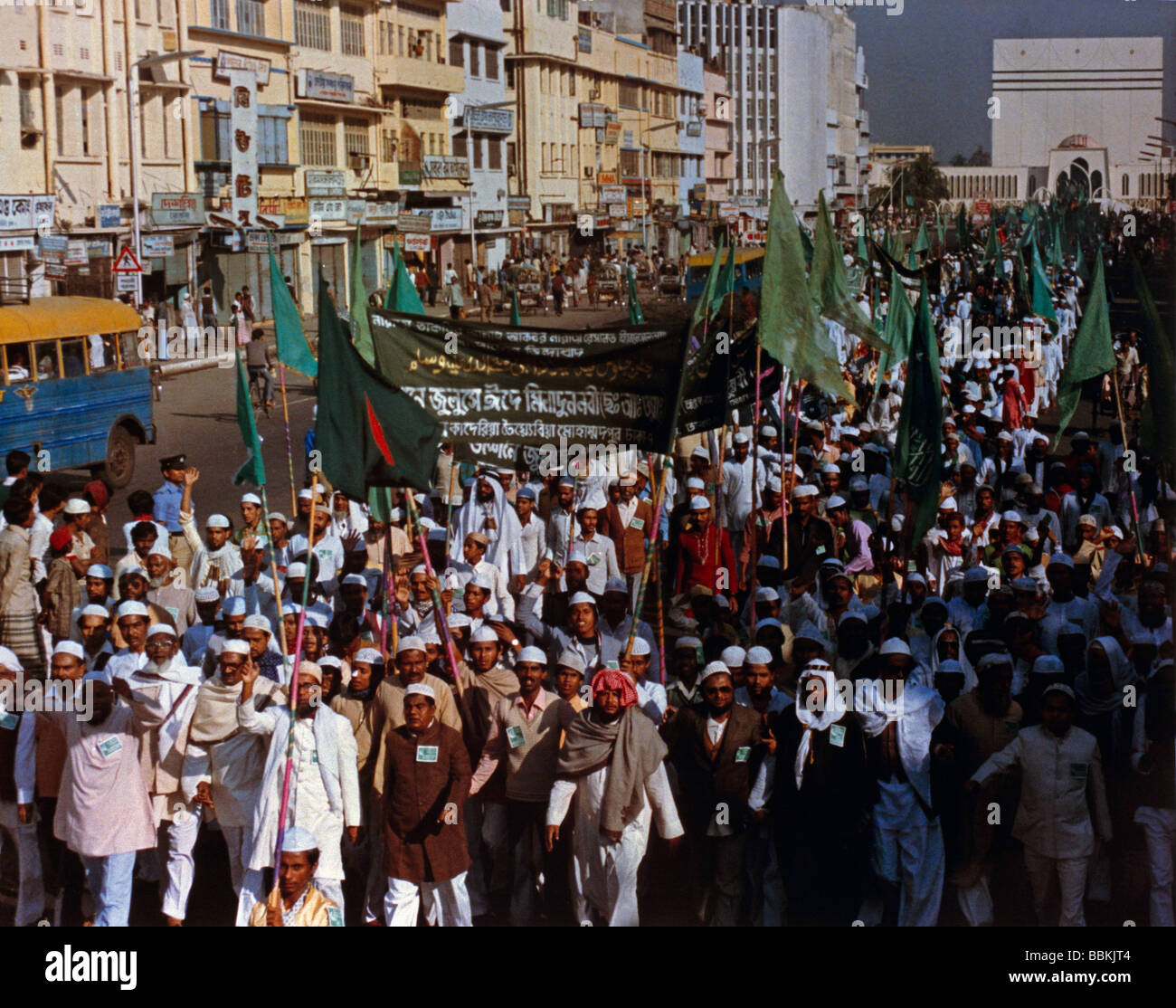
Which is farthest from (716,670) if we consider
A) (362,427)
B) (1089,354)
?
(1089,354)

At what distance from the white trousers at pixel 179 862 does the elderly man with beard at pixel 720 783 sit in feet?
6.78

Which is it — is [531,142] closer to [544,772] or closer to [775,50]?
[775,50]

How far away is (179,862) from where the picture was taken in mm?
7223

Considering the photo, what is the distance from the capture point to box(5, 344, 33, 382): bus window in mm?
15312

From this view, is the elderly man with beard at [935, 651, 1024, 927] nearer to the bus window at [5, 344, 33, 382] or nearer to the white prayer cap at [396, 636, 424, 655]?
the white prayer cap at [396, 636, 424, 655]

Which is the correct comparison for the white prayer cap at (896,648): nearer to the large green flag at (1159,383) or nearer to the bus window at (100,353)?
the large green flag at (1159,383)

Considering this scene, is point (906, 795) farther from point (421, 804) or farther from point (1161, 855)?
point (421, 804)

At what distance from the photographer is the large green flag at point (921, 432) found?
9.20 m

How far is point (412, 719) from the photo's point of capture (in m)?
Result: 6.75

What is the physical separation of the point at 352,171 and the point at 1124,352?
29.9 meters

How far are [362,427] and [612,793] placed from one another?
1867 mm

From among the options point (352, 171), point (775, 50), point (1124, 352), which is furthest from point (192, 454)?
point (775, 50)

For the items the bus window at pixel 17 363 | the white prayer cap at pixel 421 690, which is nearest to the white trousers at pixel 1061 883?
the white prayer cap at pixel 421 690

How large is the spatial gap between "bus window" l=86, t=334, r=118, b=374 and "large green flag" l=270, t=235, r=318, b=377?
608cm
